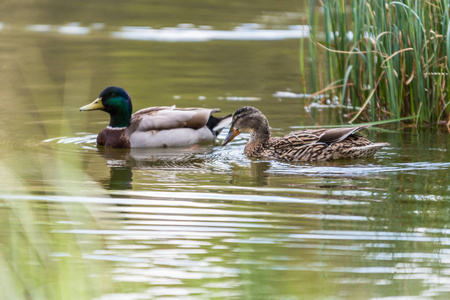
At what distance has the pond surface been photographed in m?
4.75

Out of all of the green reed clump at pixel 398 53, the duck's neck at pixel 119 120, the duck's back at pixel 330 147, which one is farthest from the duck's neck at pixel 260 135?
the duck's neck at pixel 119 120

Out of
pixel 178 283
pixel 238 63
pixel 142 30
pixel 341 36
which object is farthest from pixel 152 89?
pixel 178 283

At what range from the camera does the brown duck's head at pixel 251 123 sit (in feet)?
30.2

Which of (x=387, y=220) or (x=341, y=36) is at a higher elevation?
(x=341, y=36)

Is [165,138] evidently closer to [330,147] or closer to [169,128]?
[169,128]

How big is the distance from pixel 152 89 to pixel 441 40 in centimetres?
505

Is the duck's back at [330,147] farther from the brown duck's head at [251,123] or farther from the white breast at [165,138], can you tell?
the white breast at [165,138]

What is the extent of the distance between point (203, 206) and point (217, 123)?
147 inches

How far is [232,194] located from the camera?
7098mm

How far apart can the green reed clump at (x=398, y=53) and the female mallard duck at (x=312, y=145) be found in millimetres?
1069

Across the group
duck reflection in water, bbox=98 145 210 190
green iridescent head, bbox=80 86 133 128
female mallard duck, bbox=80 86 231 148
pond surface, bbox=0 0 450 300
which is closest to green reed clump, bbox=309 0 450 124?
pond surface, bbox=0 0 450 300

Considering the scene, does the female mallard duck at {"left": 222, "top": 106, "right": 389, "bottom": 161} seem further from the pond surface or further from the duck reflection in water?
the duck reflection in water

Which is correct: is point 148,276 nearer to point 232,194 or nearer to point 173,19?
point 232,194

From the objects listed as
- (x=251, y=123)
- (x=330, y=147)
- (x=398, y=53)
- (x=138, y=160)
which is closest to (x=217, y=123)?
(x=251, y=123)
